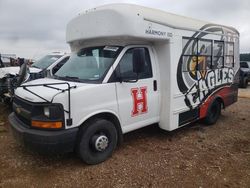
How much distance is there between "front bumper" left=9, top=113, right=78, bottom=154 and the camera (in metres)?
3.71

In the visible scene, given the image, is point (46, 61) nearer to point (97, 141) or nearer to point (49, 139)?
point (97, 141)

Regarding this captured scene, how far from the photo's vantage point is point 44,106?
3.77 metres

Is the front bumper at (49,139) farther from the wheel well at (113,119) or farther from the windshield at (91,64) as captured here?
the windshield at (91,64)

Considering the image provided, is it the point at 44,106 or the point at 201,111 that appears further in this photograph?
the point at 201,111

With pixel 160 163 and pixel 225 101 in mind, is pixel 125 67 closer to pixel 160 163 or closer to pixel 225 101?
pixel 160 163

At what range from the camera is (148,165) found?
4.31m

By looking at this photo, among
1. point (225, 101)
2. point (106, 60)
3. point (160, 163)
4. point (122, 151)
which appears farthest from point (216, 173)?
point (225, 101)

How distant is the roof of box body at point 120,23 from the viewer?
14.3ft

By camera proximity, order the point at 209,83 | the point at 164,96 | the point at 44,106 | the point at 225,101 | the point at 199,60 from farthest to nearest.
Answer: the point at 225,101, the point at 209,83, the point at 199,60, the point at 164,96, the point at 44,106

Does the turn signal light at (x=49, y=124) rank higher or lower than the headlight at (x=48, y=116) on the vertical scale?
lower

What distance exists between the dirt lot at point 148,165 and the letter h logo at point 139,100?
0.79m

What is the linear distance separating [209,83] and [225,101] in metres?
1.18

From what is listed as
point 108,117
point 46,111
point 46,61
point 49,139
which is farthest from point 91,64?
point 46,61

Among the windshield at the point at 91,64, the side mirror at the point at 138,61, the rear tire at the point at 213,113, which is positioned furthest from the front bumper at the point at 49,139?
the rear tire at the point at 213,113
